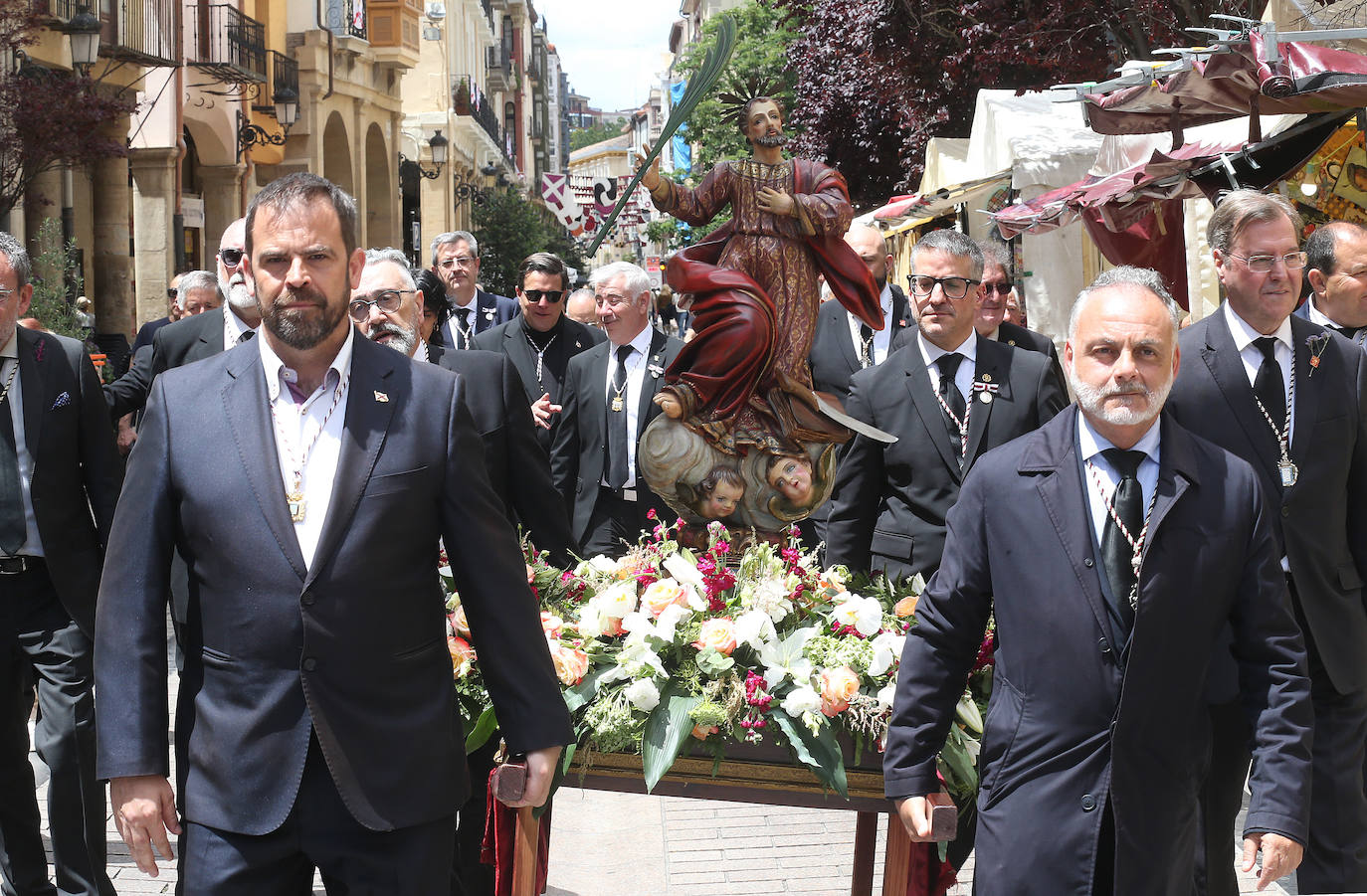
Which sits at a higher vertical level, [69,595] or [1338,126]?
[1338,126]

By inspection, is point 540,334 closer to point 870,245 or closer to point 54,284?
point 870,245

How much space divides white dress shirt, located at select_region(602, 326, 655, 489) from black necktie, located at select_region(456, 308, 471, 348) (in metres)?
1.73

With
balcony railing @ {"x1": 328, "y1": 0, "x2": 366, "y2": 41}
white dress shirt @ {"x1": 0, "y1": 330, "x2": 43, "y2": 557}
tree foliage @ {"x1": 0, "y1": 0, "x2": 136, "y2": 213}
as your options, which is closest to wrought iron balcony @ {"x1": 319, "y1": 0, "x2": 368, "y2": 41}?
balcony railing @ {"x1": 328, "y1": 0, "x2": 366, "y2": 41}

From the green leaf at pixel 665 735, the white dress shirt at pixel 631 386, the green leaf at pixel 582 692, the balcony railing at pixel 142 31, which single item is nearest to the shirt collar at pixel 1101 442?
the green leaf at pixel 665 735

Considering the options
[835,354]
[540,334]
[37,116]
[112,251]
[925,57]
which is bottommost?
[835,354]

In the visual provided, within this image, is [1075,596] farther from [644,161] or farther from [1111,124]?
[1111,124]

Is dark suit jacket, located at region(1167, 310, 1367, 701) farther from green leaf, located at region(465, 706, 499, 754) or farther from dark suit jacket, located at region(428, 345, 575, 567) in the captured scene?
green leaf, located at region(465, 706, 499, 754)

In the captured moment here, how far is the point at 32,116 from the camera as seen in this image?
1502 cm

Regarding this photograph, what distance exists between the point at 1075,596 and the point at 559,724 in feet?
3.72

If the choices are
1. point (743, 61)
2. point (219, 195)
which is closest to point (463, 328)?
point (219, 195)

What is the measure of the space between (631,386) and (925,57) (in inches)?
462

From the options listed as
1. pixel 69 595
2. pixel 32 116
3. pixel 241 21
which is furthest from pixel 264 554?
pixel 241 21

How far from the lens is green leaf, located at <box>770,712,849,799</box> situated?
3869 millimetres

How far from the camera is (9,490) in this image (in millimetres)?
5012
